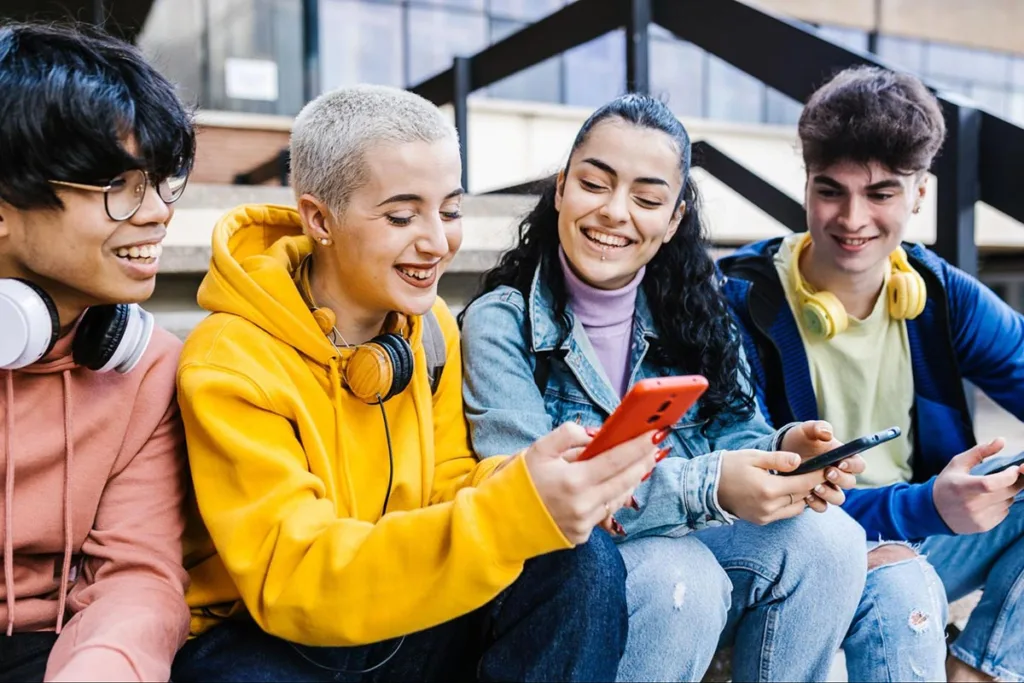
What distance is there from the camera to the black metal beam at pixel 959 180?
6.69 feet

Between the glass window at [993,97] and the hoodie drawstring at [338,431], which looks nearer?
the hoodie drawstring at [338,431]

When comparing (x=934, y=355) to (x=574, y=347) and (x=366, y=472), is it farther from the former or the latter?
(x=366, y=472)

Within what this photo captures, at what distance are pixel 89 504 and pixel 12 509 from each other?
0.10 m

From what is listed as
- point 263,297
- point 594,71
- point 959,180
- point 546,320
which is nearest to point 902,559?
point 546,320

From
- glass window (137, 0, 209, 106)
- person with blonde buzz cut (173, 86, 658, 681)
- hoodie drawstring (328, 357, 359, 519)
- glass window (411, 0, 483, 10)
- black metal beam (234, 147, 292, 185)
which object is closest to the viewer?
person with blonde buzz cut (173, 86, 658, 681)

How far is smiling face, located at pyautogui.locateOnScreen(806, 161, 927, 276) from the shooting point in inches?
72.9

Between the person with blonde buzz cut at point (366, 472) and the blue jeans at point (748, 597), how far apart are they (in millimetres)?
115

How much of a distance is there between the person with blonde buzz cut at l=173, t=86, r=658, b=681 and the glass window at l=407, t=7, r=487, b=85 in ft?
24.7

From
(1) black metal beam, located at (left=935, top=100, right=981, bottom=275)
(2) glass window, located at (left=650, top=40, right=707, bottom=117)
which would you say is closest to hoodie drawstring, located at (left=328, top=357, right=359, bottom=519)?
(1) black metal beam, located at (left=935, top=100, right=981, bottom=275)

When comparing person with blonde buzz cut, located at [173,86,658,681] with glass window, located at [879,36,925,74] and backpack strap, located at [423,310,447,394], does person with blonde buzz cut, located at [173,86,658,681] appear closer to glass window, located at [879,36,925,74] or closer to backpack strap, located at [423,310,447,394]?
backpack strap, located at [423,310,447,394]

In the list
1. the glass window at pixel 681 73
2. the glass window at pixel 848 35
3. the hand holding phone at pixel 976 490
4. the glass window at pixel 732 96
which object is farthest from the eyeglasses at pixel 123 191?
the glass window at pixel 848 35

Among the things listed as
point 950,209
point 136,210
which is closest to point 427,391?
point 136,210

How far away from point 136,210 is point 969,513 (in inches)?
60.6

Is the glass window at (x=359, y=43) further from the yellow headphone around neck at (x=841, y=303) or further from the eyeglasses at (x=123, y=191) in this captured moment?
the eyeglasses at (x=123, y=191)
